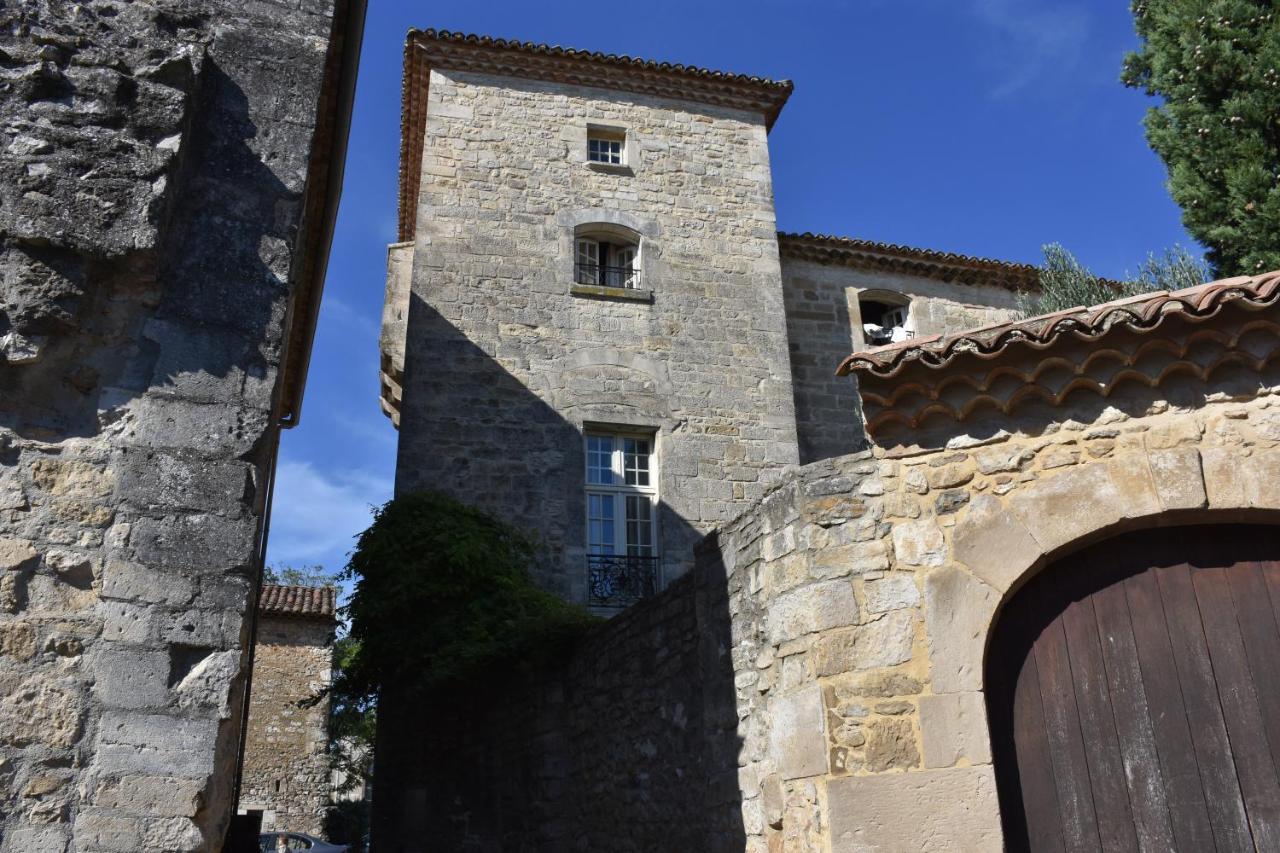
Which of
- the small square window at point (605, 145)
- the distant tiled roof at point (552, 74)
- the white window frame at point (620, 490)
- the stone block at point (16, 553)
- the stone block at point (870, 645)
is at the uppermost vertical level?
the distant tiled roof at point (552, 74)

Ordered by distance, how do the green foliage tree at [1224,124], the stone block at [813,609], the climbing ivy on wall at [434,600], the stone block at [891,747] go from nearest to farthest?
the stone block at [891,747]
the stone block at [813,609]
the green foliage tree at [1224,124]
the climbing ivy on wall at [434,600]

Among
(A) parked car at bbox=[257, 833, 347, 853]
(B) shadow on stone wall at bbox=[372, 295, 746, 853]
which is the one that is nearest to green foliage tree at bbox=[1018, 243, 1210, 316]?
(B) shadow on stone wall at bbox=[372, 295, 746, 853]

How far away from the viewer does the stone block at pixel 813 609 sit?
4.65 m

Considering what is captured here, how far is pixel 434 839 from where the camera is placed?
880 cm

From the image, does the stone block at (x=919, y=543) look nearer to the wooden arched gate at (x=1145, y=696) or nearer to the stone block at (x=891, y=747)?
the wooden arched gate at (x=1145, y=696)

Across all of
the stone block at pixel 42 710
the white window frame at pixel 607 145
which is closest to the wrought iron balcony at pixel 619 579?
the white window frame at pixel 607 145

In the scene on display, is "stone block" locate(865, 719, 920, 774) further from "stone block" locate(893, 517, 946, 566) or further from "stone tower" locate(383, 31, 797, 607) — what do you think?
"stone tower" locate(383, 31, 797, 607)

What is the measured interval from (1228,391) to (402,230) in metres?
12.9

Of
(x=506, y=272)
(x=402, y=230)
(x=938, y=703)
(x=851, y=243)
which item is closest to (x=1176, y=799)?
(x=938, y=703)

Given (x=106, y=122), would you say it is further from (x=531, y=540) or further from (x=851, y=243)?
(x=851, y=243)

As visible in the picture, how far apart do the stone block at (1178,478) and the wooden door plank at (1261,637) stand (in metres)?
0.35

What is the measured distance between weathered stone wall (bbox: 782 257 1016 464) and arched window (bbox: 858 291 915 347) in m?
0.09

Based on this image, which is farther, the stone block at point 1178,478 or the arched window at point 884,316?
the arched window at point 884,316

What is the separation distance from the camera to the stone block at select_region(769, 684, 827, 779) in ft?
14.8
